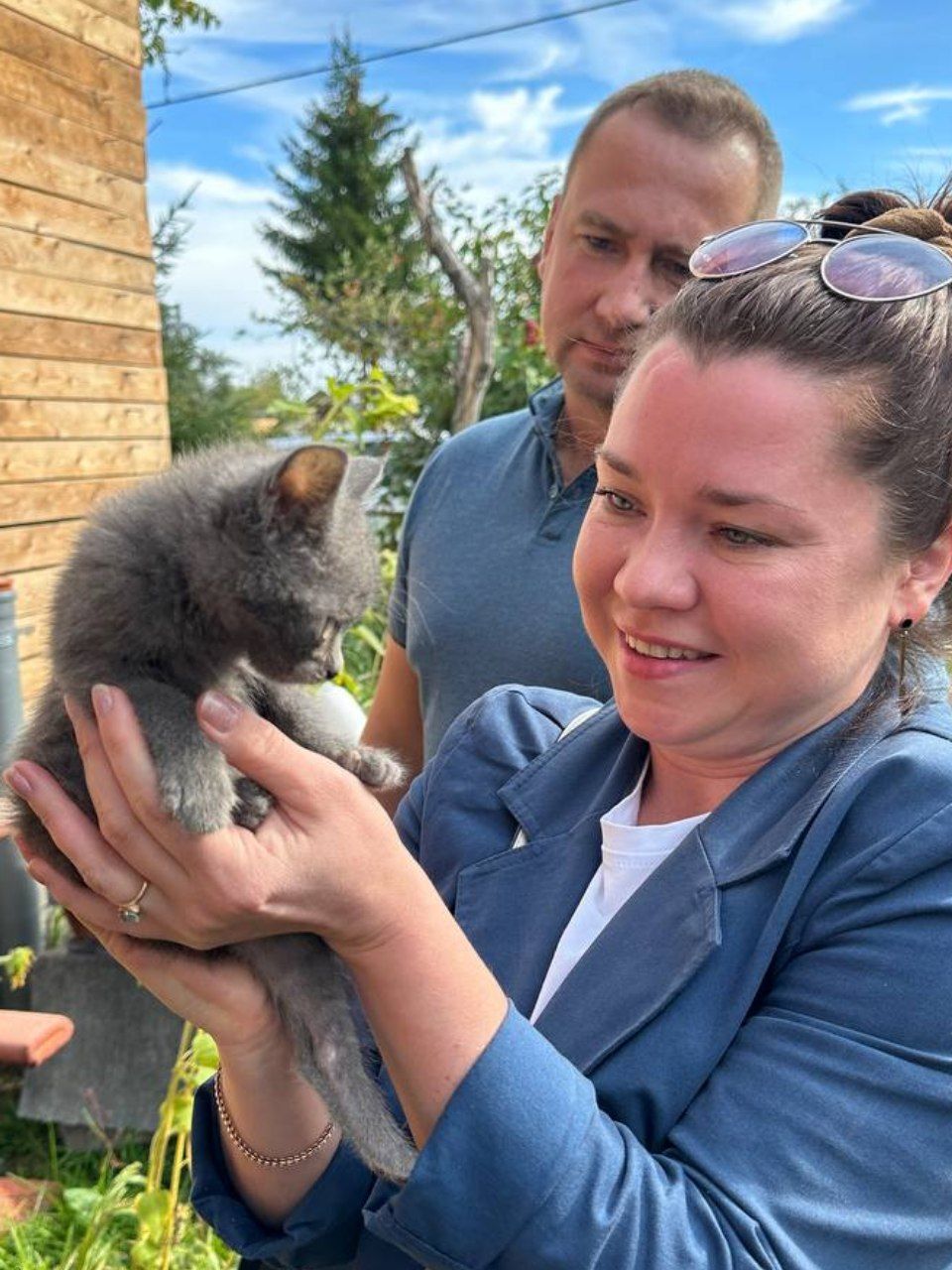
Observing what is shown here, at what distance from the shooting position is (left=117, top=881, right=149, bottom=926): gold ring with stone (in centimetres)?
162

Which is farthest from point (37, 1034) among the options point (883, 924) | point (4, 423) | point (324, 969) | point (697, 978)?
point (4, 423)

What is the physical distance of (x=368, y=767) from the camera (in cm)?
197

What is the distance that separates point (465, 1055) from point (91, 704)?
2.68 ft

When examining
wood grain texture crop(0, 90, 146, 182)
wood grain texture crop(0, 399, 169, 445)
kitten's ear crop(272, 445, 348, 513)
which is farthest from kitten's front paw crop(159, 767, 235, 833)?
wood grain texture crop(0, 90, 146, 182)

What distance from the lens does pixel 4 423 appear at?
205 inches

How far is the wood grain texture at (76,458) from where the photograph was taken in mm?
5266

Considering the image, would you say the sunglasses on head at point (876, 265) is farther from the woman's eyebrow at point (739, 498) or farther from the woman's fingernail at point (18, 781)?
the woman's fingernail at point (18, 781)

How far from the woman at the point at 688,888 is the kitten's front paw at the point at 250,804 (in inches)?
5.6

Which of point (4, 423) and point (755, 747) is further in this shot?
point (4, 423)

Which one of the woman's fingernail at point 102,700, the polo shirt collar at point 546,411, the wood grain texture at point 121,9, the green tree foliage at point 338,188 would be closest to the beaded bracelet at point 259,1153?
the woman's fingernail at point 102,700

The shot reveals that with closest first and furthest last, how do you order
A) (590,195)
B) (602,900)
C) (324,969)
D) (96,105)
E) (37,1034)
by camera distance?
(602,900) < (324,969) < (590,195) < (37,1034) < (96,105)

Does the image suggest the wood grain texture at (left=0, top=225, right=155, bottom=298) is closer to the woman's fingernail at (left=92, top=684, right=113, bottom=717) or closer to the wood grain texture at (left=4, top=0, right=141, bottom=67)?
the wood grain texture at (left=4, top=0, right=141, bottom=67)

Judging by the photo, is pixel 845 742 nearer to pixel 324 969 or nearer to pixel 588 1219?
pixel 588 1219

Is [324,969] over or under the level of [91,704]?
under
